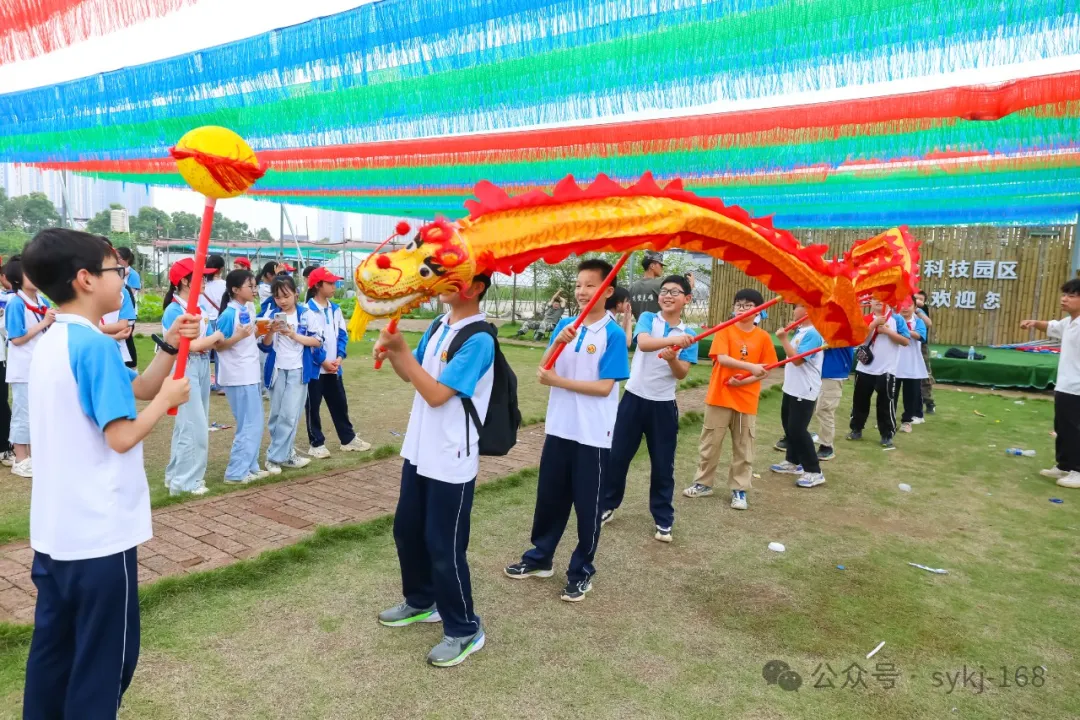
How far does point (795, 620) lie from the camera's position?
3.40 m

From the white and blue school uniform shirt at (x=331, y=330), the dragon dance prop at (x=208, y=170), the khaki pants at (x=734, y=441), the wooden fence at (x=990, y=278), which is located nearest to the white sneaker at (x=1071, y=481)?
the khaki pants at (x=734, y=441)

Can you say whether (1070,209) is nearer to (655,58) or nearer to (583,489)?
(655,58)

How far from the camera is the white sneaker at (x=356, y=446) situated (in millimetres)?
6289

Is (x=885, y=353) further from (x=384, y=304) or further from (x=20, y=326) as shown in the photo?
(x=20, y=326)

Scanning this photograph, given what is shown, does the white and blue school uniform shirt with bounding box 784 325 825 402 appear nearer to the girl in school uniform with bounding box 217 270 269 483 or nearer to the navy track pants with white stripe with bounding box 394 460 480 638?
the navy track pants with white stripe with bounding box 394 460 480 638

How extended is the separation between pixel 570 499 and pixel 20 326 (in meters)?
4.35

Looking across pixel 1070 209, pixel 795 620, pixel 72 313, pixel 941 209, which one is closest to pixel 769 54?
pixel 795 620

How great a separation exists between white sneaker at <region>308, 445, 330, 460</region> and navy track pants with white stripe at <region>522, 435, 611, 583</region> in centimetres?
294

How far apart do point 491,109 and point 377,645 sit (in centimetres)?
363

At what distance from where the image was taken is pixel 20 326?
4934 millimetres

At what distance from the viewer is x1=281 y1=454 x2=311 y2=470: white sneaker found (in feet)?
18.6

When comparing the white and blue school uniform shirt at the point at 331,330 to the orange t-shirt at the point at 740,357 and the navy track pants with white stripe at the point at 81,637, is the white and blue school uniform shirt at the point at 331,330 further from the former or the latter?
the navy track pants with white stripe at the point at 81,637

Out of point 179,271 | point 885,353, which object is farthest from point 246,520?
point 885,353

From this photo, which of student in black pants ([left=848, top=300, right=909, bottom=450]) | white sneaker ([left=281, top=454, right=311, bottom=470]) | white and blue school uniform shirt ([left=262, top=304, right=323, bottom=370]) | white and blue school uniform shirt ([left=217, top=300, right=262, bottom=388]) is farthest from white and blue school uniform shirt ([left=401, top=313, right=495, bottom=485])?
student in black pants ([left=848, top=300, right=909, bottom=450])
